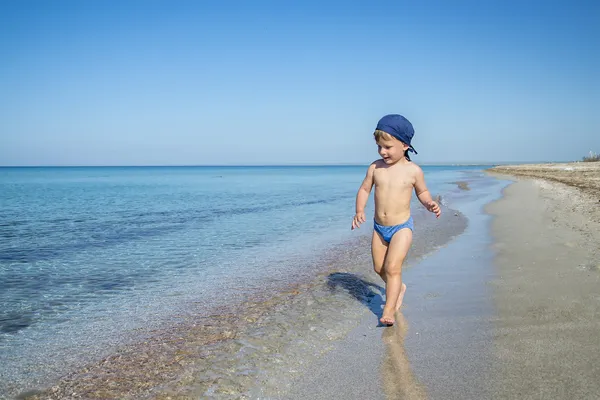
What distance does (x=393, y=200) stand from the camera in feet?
13.7

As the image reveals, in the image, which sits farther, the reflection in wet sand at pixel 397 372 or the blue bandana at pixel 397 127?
the blue bandana at pixel 397 127

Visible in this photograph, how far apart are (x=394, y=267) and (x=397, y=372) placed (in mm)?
1227

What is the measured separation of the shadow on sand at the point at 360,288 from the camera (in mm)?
4766

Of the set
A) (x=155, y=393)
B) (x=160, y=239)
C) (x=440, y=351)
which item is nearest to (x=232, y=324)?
(x=155, y=393)

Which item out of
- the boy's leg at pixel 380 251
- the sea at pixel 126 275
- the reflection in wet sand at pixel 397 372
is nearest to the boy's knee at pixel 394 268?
the boy's leg at pixel 380 251

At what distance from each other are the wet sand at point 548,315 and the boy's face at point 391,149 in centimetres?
177

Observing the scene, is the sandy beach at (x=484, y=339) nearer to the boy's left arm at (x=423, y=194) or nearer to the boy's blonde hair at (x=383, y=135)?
the boy's left arm at (x=423, y=194)

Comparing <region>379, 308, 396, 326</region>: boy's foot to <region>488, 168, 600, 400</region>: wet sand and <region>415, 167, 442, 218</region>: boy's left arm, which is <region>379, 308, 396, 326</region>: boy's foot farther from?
<region>415, 167, 442, 218</region>: boy's left arm

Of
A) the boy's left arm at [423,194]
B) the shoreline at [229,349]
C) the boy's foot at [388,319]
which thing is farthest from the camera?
the boy's left arm at [423,194]

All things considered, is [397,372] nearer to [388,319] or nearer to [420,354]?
[420,354]

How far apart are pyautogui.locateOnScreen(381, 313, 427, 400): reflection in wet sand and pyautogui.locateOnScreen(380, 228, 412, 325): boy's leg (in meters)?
0.27

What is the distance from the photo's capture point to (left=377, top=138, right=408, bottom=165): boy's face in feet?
13.2

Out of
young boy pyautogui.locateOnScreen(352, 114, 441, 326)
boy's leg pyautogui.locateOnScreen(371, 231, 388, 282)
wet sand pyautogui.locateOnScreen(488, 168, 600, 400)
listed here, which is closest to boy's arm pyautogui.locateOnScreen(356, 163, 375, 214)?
young boy pyautogui.locateOnScreen(352, 114, 441, 326)

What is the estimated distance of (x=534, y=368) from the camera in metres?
2.88
